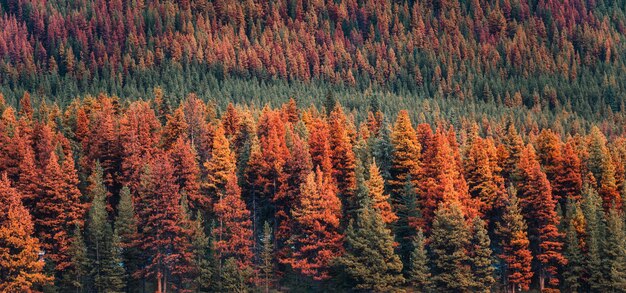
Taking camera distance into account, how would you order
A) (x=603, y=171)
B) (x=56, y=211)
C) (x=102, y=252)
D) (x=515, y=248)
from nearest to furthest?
(x=102, y=252) < (x=56, y=211) < (x=515, y=248) < (x=603, y=171)

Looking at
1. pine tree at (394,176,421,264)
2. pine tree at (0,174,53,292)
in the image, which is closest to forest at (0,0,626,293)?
pine tree at (0,174,53,292)

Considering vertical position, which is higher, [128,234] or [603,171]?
[603,171]

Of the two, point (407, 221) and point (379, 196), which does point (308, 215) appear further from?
point (407, 221)

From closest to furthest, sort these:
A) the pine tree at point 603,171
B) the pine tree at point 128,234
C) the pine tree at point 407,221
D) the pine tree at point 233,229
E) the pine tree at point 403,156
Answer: the pine tree at point 128,234, the pine tree at point 233,229, the pine tree at point 407,221, the pine tree at point 403,156, the pine tree at point 603,171

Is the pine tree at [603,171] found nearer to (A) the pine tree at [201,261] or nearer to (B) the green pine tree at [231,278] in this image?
(B) the green pine tree at [231,278]

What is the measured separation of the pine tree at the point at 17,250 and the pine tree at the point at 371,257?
33.6 m

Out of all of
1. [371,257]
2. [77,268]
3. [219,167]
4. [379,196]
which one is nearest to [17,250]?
[77,268]

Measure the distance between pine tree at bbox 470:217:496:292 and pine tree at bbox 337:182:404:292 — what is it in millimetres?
9261

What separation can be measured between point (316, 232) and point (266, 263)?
707 cm

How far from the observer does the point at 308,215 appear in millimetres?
92500

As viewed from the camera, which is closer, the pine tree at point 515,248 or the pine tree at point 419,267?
the pine tree at point 419,267

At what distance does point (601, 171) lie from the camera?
108m

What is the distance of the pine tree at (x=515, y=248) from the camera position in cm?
9406

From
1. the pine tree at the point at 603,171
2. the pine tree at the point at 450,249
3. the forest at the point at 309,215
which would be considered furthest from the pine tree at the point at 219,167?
the pine tree at the point at 603,171
